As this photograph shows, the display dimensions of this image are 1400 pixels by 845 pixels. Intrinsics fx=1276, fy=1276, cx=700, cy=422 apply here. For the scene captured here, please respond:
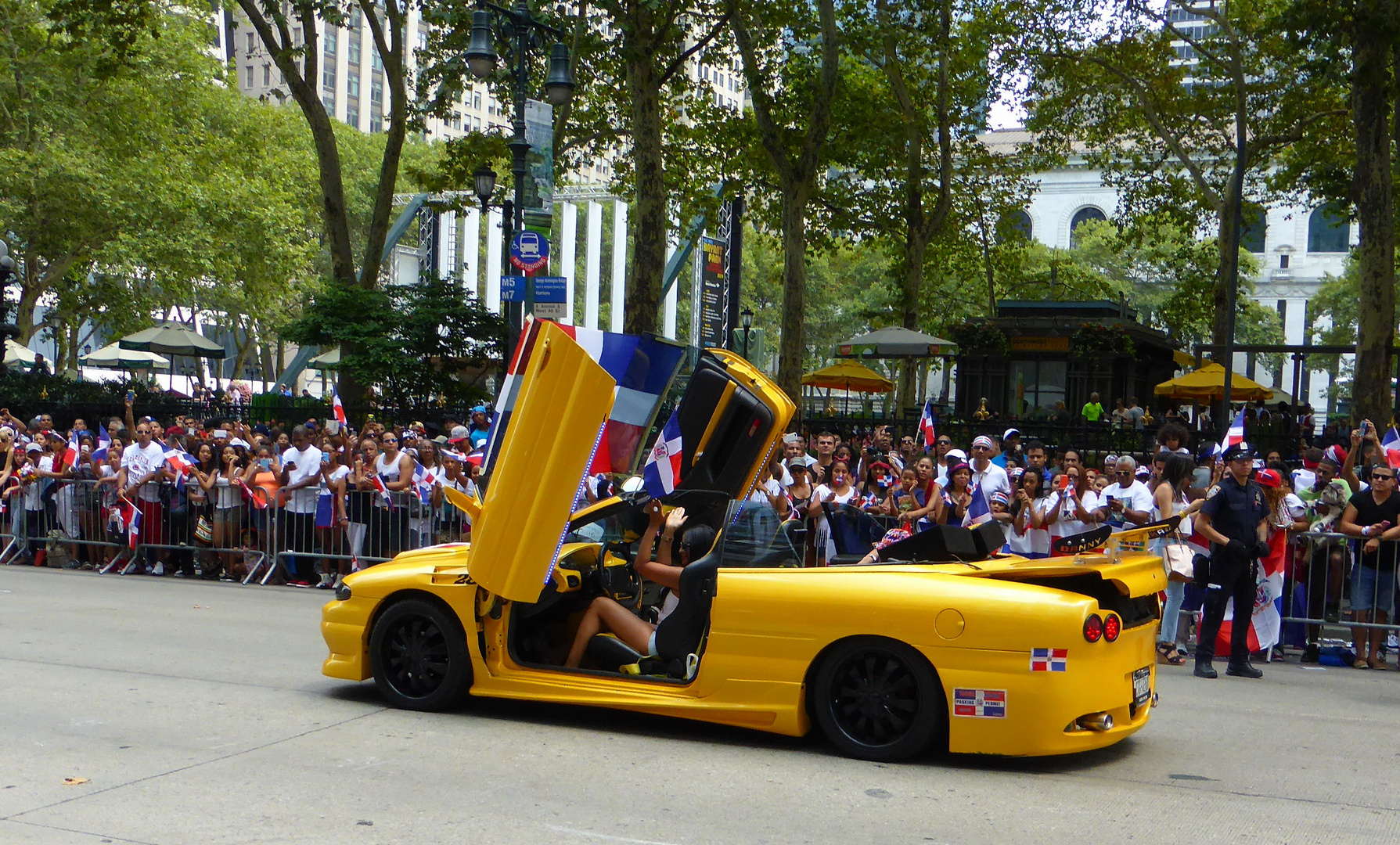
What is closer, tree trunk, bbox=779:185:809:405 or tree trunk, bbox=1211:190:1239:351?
tree trunk, bbox=779:185:809:405

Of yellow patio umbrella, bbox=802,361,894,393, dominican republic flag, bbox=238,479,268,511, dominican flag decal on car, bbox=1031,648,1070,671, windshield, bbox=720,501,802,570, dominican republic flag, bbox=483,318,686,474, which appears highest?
yellow patio umbrella, bbox=802,361,894,393

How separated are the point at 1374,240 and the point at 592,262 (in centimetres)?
5853

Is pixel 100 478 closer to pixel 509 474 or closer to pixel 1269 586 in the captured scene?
pixel 509 474

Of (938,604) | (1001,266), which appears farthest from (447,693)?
(1001,266)

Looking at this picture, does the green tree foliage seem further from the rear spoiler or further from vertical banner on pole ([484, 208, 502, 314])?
vertical banner on pole ([484, 208, 502, 314])

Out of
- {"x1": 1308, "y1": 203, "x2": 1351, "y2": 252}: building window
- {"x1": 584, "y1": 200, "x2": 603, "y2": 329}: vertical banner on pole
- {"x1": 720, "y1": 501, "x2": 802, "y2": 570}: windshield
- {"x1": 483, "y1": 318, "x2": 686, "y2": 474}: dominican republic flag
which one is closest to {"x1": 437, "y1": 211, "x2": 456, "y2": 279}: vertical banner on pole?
{"x1": 584, "y1": 200, "x2": 603, "y2": 329}: vertical banner on pole

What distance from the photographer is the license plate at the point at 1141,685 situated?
6.61 meters

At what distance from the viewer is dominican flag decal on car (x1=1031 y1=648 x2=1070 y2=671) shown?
20.0 ft

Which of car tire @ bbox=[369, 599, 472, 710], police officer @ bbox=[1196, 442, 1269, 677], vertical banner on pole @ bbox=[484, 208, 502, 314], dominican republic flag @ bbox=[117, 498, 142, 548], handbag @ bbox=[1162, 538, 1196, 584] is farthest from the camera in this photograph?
vertical banner on pole @ bbox=[484, 208, 502, 314]

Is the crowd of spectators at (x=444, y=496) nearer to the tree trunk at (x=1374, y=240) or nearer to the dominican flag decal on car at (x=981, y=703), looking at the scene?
the tree trunk at (x=1374, y=240)

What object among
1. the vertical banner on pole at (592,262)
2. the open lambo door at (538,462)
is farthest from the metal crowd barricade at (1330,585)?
the vertical banner on pole at (592,262)

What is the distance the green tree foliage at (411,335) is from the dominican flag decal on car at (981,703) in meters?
17.3

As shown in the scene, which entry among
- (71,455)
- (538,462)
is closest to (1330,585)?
(538,462)

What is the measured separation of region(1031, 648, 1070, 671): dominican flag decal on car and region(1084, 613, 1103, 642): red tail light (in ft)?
0.45
